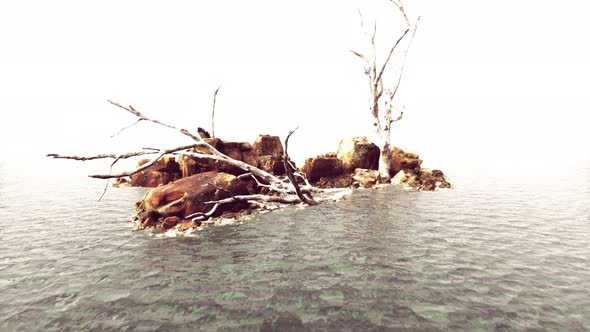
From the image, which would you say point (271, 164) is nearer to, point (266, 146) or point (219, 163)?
point (266, 146)

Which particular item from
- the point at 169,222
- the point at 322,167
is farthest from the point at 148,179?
the point at 169,222

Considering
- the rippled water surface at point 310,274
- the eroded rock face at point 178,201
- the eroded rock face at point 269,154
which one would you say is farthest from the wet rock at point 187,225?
the eroded rock face at point 269,154

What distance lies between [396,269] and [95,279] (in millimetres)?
10036

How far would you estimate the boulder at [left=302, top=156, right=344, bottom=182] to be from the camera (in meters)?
29.1

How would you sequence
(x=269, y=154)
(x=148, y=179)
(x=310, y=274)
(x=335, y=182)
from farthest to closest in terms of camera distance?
1. (x=148, y=179)
2. (x=335, y=182)
3. (x=269, y=154)
4. (x=310, y=274)

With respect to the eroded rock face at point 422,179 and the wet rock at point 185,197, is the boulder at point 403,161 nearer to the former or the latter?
the eroded rock face at point 422,179

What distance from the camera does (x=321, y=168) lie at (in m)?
29.4

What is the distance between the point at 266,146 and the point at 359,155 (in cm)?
1109

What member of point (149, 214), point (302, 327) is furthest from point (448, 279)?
point (149, 214)

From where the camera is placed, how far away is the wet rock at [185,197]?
1510 cm

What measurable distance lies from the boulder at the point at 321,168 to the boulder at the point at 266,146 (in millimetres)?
3499

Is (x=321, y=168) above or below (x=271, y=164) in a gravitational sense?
below

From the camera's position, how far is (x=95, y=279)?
911 centimetres

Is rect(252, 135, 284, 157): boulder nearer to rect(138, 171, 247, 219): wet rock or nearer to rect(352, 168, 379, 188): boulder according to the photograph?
rect(352, 168, 379, 188): boulder
